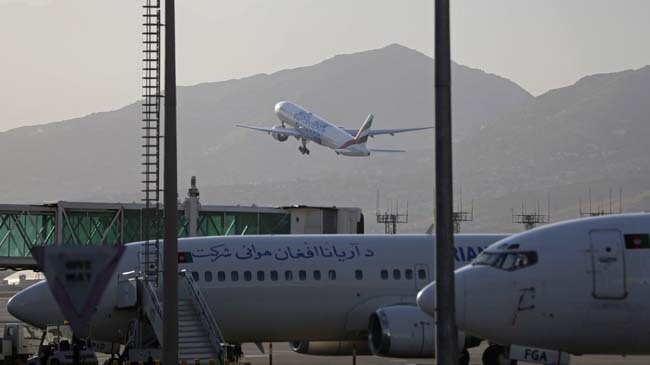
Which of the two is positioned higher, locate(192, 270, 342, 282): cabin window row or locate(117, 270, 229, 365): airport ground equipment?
locate(192, 270, 342, 282): cabin window row

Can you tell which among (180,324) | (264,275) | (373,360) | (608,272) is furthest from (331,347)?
(608,272)

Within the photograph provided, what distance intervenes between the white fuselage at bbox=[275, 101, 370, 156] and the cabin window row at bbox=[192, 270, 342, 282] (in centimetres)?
13358

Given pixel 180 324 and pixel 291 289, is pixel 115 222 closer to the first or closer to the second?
pixel 291 289

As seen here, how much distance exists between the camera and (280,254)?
37781mm

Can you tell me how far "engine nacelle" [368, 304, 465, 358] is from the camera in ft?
115

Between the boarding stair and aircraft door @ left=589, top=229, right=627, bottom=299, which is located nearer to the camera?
aircraft door @ left=589, top=229, right=627, bottom=299

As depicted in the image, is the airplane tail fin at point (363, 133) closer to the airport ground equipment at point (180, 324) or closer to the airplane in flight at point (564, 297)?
the airport ground equipment at point (180, 324)

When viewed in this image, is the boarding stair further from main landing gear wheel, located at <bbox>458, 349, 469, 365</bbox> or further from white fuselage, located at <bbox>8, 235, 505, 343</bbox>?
main landing gear wheel, located at <bbox>458, 349, 469, 365</bbox>

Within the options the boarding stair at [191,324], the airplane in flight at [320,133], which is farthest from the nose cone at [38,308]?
the airplane in flight at [320,133]

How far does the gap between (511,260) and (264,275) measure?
47.8ft

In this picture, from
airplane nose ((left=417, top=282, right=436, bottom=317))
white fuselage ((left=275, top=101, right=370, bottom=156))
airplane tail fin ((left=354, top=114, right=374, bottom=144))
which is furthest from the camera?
airplane tail fin ((left=354, top=114, right=374, bottom=144))

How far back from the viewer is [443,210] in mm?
19156

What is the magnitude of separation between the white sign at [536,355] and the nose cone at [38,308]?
1653cm

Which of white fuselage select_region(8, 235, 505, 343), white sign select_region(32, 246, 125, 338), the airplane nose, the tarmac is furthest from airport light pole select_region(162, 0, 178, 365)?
the tarmac
